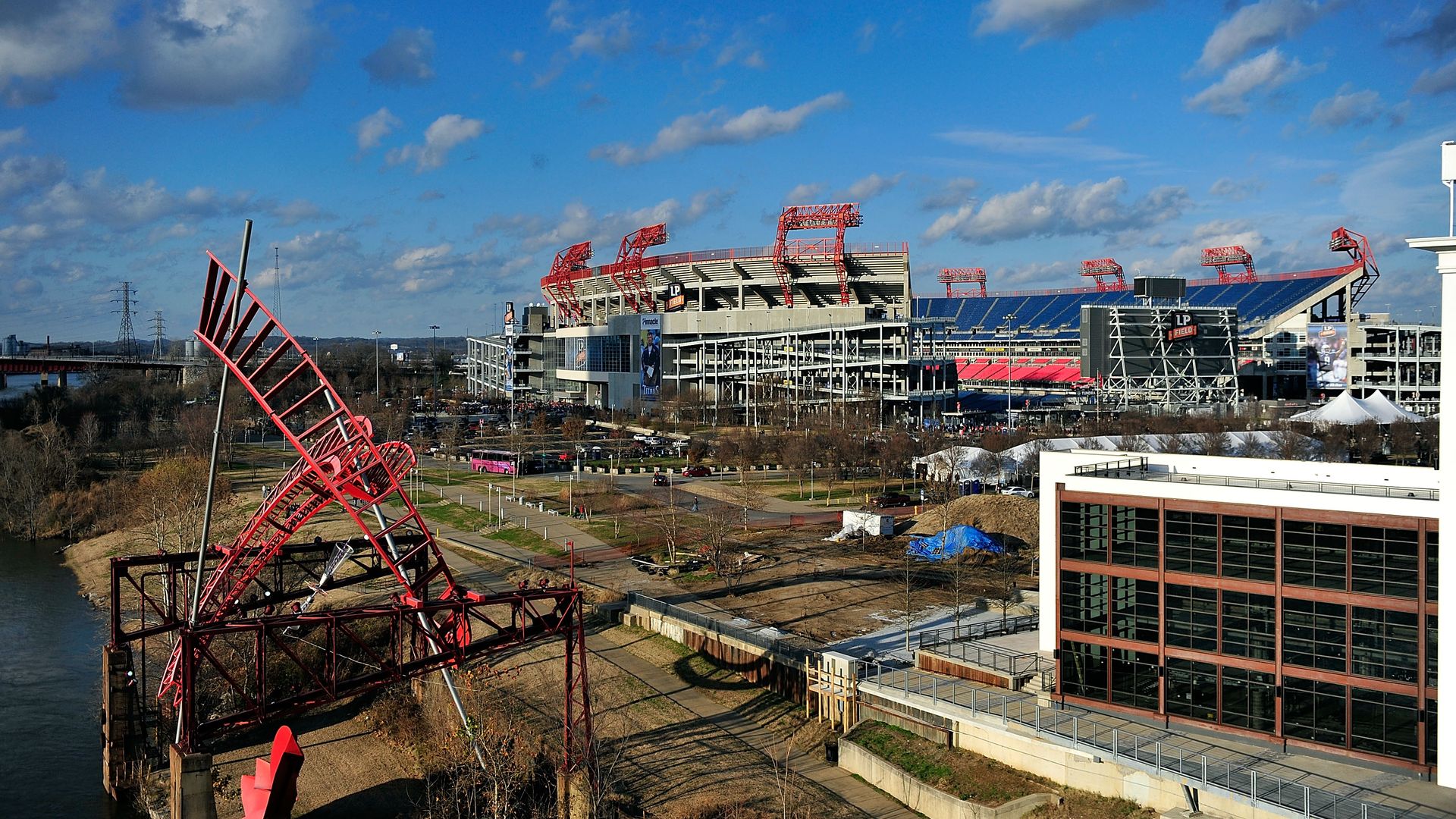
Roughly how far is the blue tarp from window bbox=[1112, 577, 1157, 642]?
19.3 metres

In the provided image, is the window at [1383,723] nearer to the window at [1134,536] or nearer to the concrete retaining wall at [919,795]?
the window at [1134,536]

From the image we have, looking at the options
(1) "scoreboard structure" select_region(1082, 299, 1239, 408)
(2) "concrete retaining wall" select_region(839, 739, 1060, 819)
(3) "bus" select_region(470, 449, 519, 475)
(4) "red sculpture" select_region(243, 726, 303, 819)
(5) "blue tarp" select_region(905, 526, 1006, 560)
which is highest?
(1) "scoreboard structure" select_region(1082, 299, 1239, 408)

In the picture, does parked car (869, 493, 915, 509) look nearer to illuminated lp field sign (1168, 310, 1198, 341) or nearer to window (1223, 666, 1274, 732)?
window (1223, 666, 1274, 732)

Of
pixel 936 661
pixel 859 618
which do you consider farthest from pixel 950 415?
pixel 936 661

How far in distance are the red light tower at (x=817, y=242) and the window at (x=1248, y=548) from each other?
3674 inches

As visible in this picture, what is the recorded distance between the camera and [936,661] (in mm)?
28984

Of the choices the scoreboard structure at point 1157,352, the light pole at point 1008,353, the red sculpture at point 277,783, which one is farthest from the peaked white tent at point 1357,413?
the red sculpture at point 277,783

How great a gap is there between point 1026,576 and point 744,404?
67.1 meters

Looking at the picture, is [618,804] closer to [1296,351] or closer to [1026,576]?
[1026,576]

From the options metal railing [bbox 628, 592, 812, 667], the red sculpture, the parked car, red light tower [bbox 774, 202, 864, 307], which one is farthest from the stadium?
the red sculpture

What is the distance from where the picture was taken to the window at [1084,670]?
25797mm

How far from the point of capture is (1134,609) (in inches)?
1003

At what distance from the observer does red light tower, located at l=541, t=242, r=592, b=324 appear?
155000mm

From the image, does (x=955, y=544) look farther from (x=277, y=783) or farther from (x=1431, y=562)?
(x=277, y=783)
